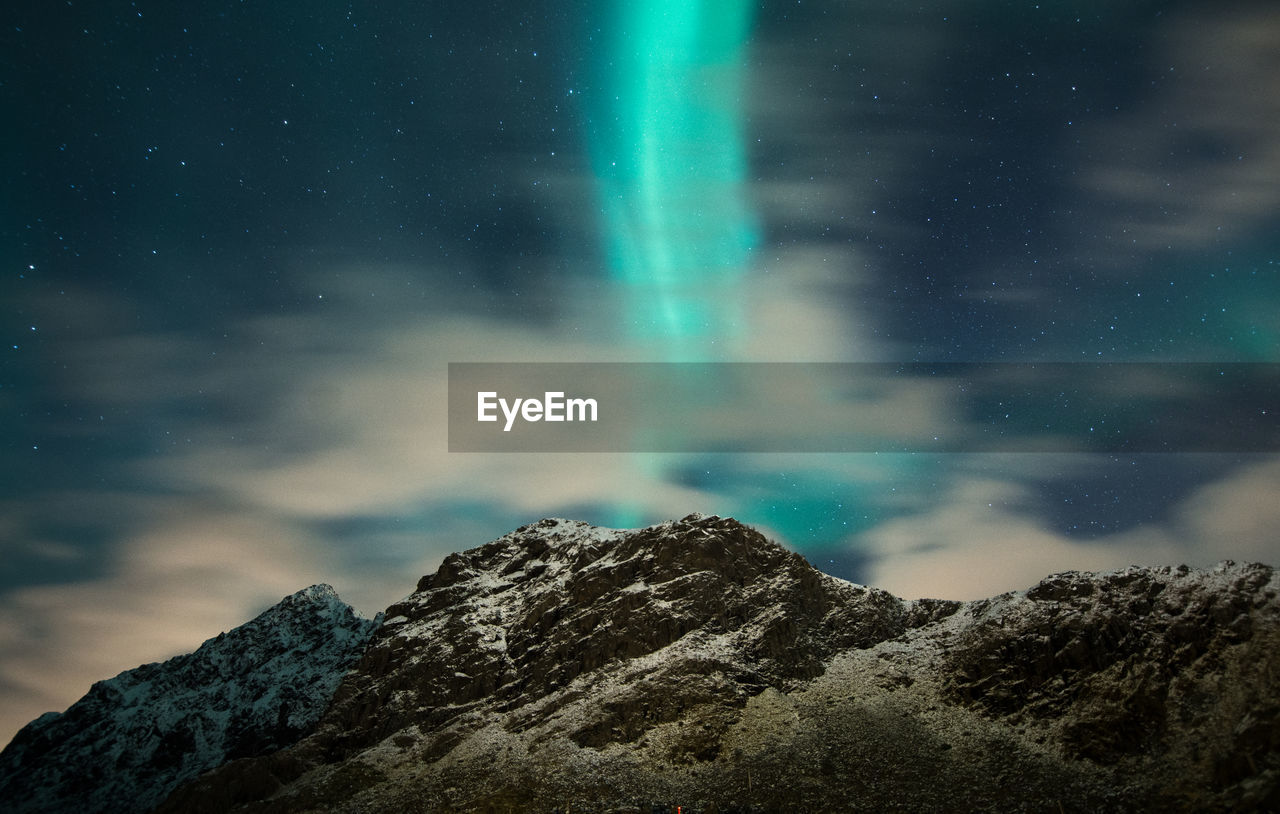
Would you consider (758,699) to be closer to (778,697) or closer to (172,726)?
(778,697)

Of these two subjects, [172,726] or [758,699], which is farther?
[172,726]

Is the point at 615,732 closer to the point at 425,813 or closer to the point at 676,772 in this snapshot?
the point at 676,772

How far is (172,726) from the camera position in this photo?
17988cm

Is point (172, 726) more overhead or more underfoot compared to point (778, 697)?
more overhead

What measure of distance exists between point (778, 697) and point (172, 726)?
417 feet

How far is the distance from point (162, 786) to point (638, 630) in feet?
311

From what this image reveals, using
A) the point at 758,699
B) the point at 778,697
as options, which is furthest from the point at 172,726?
the point at 778,697

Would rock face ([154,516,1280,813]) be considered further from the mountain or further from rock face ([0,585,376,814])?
rock face ([0,585,376,814])

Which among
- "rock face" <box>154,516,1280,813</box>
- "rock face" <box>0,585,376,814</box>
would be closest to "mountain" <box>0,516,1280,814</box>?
"rock face" <box>154,516,1280,813</box>

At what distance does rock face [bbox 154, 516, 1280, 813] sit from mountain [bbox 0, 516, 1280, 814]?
0.39m

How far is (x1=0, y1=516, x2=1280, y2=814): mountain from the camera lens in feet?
327

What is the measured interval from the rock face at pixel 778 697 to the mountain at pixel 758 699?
0.39 meters

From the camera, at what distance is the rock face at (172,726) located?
169 meters

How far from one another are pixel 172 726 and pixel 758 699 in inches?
4882
